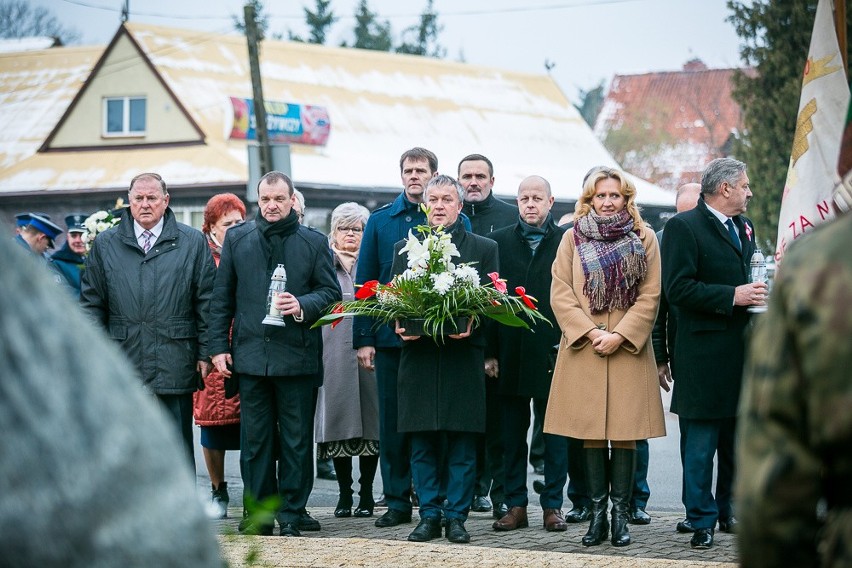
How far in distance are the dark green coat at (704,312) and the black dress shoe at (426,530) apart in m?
1.65

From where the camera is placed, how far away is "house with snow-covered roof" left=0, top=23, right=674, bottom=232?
35.0 metres

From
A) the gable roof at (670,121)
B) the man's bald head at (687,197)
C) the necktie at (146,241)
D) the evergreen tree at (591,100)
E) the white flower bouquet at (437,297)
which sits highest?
the evergreen tree at (591,100)

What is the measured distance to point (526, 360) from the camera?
357 inches

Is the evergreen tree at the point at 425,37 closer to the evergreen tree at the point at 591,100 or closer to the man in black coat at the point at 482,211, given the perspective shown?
the evergreen tree at the point at 591,100

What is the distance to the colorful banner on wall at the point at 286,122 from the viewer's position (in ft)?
111

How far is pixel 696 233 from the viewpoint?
8.22 meters

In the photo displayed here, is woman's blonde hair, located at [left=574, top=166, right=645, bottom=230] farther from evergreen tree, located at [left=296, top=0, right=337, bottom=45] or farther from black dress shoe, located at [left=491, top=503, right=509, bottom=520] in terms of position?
evergreen tree, located at [left=296, top=0, right=337, bottom=45]

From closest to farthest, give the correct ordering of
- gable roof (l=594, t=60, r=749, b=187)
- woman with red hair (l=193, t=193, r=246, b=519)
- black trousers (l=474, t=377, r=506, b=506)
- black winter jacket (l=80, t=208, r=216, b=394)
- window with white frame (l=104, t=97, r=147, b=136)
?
1. black winter jacket (l=80, t=208, r=216, b=394)
2. black trousers (l=474, t=377, r=506, b=506)
3. woman with red hair (l=193, t=193, r=246, b=519)
4. window with white frame (l=104, t=97, r=147, b=136)
5. gable roof (l=594, t=60, r=749, b=187)

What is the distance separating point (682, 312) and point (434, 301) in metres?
1.59

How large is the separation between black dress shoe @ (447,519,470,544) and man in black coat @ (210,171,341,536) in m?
1.03

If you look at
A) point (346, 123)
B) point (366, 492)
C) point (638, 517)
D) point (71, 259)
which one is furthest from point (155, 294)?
point (346, 123)

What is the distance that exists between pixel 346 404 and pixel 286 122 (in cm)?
2505

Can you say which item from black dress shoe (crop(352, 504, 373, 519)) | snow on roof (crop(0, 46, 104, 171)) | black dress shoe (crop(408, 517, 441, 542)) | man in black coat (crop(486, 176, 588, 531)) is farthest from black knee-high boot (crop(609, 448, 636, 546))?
snow on roof (crop(0, 46, 104, 171))

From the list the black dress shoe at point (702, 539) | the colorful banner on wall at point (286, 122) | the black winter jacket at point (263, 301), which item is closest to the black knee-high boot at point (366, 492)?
the black winter jacket at point (263, 301)
